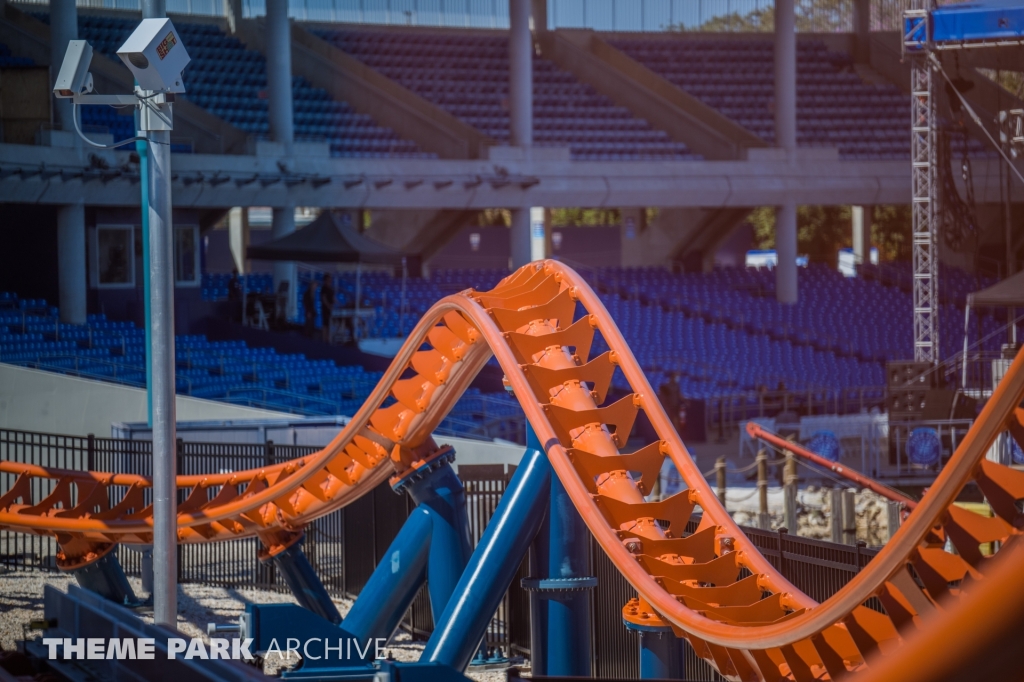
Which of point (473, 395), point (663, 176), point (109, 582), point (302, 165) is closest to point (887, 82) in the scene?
point (663, 176)

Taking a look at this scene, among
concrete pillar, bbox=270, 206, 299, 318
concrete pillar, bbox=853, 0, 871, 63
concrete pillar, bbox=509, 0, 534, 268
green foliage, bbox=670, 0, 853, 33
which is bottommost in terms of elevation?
concrete pillar, bbox=270, 206, 299, 318

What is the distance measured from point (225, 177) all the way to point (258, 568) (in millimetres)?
13767

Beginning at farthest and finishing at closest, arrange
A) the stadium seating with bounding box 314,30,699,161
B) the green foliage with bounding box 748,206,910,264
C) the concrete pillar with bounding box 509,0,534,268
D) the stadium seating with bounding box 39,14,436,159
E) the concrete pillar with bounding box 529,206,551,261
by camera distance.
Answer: the green foliage with bounding box 748,206,910,264 < the concrete pillar with bounding box 529,206,551,261 < the stadium seating with bounding box 314,30,699,161 < the stadium seating with bounding box 39,14,436,159 < the concrete pillar with bounding box 509,0,534,268

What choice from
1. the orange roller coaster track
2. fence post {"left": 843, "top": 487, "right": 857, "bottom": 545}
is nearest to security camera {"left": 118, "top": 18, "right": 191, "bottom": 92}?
the orange roller coaster track

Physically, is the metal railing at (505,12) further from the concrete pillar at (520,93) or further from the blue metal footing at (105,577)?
Result: the blue metal footing at (105,577)

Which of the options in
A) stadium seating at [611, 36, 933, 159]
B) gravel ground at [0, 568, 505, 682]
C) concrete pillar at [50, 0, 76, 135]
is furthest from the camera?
stadium seating at [611, 36, 933, 159]

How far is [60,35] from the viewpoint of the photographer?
22891 mm

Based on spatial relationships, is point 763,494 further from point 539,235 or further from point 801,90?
point 801,90

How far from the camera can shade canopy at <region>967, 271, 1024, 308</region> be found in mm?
20359

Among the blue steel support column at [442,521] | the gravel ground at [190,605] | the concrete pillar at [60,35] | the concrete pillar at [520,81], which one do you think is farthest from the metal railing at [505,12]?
the blue steel support column at [442,521]

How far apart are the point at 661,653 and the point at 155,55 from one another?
14.5 ft

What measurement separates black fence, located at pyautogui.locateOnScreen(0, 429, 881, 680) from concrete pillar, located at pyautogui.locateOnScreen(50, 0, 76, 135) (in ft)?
28.1

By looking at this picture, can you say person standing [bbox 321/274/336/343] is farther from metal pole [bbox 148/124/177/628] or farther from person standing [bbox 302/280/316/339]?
metal pole [bbox 148/124/177/628]

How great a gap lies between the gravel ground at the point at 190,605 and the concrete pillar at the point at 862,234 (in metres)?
28.8
